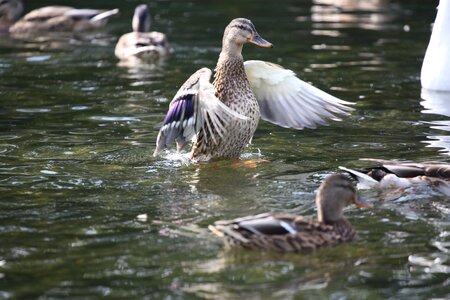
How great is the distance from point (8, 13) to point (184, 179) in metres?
10.7

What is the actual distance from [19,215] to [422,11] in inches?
516

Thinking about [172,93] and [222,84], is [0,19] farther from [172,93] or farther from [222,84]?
[222,84]

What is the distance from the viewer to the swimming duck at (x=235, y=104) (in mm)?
9062

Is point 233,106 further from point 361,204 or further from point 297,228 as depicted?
point 297,228

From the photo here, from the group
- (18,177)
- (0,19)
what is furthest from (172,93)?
(0,19)

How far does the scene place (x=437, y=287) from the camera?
622 centimetres

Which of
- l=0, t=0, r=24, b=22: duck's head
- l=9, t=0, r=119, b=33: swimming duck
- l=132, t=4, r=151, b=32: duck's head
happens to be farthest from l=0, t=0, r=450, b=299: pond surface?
l=0, t=0, r=24, b=22: duck's head

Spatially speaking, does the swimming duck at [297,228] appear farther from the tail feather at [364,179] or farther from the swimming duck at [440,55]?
the swimming duck at [440,55]

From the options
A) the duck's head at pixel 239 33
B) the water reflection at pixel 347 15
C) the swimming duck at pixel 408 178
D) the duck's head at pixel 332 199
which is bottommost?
the water reflection at pixel 347 15

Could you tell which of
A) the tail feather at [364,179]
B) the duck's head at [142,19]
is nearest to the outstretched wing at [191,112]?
the tail feather at [364,179]

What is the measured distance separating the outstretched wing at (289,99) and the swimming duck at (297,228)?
2815 millimetres

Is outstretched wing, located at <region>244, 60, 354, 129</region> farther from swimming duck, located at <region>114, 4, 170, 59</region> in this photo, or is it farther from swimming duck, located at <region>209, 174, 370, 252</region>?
swimming duck, located at <region>114, 4, 170, 59</region>

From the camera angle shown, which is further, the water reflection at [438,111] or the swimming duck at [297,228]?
the water reflection at [438,111]

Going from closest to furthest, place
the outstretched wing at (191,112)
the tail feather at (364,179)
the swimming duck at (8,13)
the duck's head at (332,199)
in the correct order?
1. the duck's head at (332,199)
2. the tail feather at (364,179)
3. the outstretched wing at (191,112)
4. the swimming duck at (8,13)
